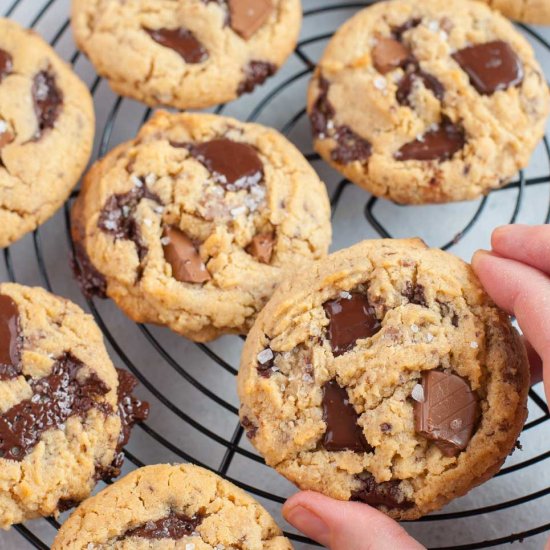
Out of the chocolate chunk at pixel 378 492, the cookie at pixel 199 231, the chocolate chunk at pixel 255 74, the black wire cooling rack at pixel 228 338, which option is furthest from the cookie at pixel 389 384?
the chocolate chunk at pixel 255 74

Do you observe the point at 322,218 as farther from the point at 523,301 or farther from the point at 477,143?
the point at 523,301

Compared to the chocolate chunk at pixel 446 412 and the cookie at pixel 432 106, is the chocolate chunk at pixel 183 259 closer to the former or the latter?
the cookie at pixel 432 106

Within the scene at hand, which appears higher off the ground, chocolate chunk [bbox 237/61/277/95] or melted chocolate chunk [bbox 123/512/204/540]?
chocolate chunk [bbox 237/61/277/95]

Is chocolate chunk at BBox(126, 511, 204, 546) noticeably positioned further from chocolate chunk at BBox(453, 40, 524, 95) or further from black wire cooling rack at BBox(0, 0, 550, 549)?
chocolate chunk at BBox(453, 40, 524, 95)

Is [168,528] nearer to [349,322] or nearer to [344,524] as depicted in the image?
[344,524]

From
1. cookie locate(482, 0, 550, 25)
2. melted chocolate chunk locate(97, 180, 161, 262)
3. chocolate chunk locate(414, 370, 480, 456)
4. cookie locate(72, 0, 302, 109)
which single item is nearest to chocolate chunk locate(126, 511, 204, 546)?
chocolate chunk locate(414, 370, 480, 456)

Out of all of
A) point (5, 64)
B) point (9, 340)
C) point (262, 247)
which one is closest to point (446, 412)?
point (262, 247)

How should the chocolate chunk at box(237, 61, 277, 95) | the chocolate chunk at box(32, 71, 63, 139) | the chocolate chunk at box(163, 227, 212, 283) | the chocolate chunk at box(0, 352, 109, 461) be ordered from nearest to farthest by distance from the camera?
the chocolate chunk at box(0, 352, 109, 461) → the chocolate chunk at box(163, 227, 212, 283) → the chocolate chunk at box(32, 71, 63, 139) → the chocolate chunk at box(237, 61, 277, 95)
